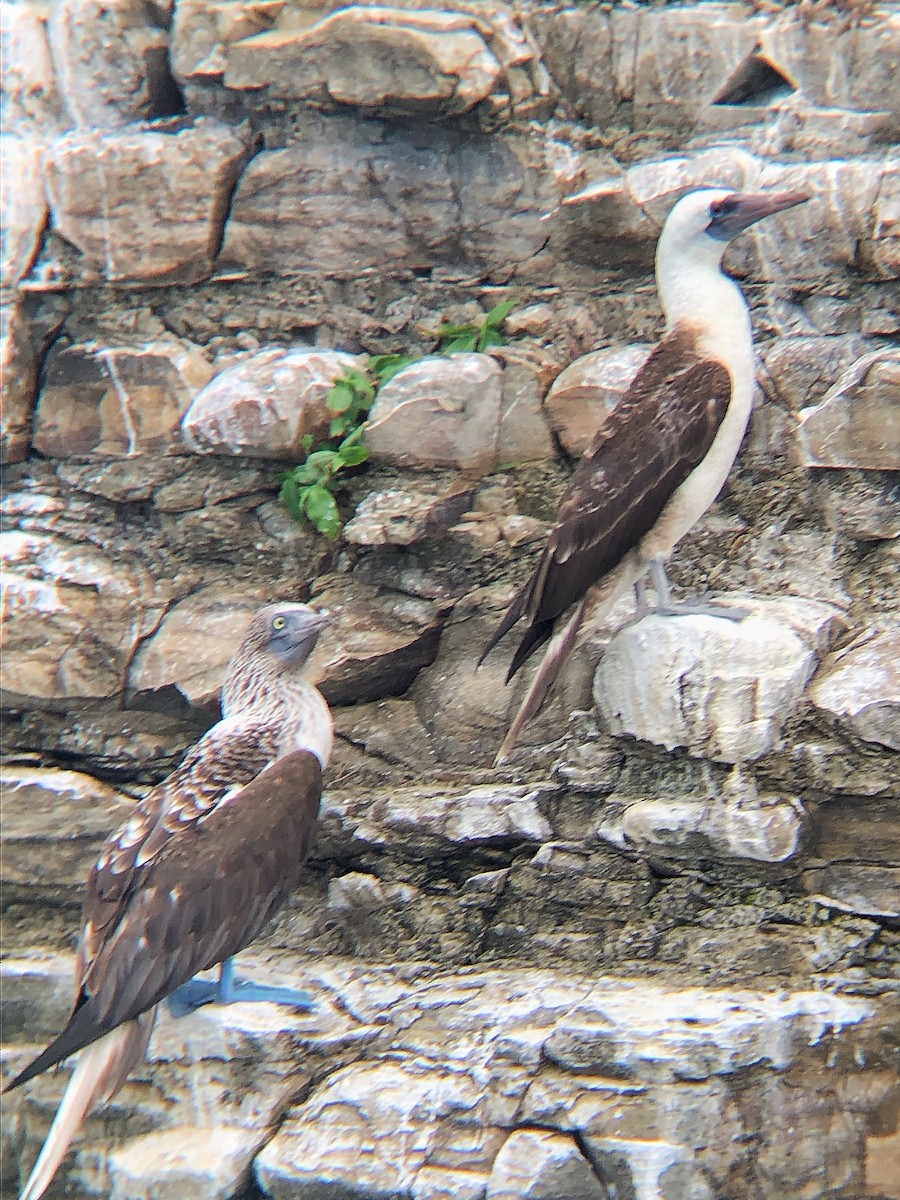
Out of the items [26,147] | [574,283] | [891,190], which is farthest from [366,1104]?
[26,147]

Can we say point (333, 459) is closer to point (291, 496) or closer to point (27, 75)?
point (291, 496)

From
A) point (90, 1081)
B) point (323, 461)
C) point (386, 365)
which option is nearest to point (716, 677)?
point (323, 461)

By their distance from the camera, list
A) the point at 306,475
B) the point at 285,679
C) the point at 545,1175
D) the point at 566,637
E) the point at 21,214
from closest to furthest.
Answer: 1. the point at 545,1175
2. the point at 566,637
3. the point at 285,679
4. the point at 306,475
5. the point at 21,214

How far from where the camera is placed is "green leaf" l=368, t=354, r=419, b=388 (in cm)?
398

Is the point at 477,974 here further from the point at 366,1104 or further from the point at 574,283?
the point at 574,283

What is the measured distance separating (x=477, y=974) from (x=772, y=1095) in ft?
2.76

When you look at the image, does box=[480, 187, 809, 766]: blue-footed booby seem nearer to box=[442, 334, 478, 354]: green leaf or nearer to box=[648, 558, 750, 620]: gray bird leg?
box=[648, 558, 750, 620]: gray bird leg

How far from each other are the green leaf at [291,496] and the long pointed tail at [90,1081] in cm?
158

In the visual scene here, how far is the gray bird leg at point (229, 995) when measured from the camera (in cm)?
336

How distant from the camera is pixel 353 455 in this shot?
3.84 meters

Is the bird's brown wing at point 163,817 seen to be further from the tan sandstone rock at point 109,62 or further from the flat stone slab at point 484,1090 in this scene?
the tan sandstone rock at point 109,62

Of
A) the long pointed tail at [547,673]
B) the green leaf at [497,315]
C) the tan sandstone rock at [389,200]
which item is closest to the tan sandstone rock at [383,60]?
the tan sandstone rock at [389,200]

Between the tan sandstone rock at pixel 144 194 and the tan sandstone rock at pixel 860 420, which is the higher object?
the tan sandstone rock at pixel 144 194

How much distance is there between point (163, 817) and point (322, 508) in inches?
43.9
